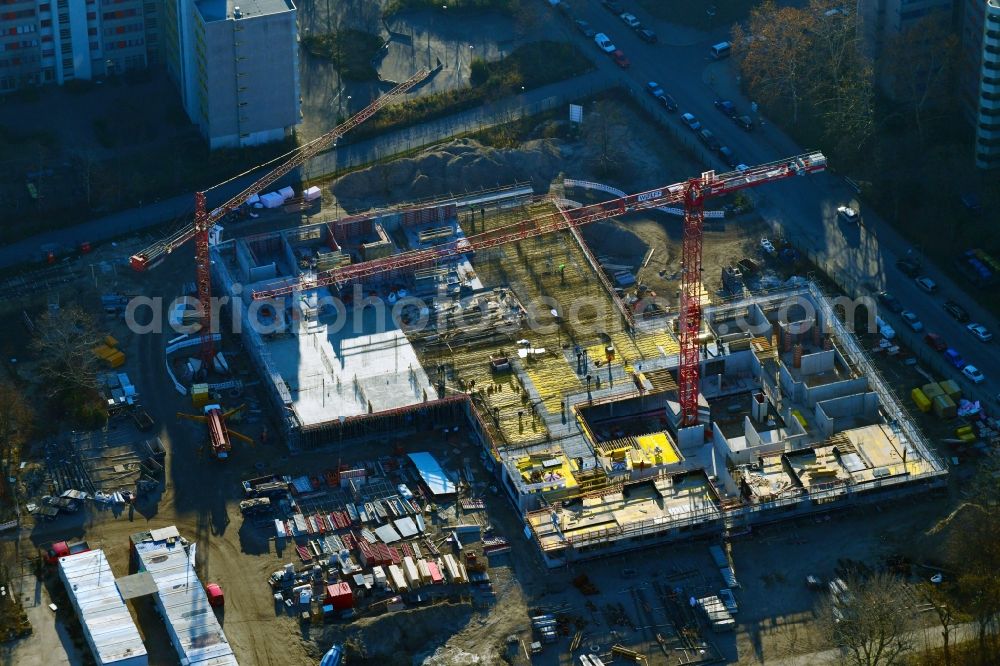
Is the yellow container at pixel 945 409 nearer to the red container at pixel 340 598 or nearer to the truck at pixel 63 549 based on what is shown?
the red container at pixel 340 598

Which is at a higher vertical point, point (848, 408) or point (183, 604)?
point (848, 408)

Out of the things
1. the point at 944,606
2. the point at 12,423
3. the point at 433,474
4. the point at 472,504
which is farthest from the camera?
the point at 12,423

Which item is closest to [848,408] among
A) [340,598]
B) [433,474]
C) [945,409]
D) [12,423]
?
[945,409]

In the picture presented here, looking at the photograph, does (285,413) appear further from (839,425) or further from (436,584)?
(839,425)

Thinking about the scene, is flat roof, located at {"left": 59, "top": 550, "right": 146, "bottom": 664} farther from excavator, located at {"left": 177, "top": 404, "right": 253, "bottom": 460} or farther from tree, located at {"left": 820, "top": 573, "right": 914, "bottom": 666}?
tree, located at {"left": 820, "top": 573, "right": 914, "bottom": 666}

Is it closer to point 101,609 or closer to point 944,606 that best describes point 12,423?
point 101,609

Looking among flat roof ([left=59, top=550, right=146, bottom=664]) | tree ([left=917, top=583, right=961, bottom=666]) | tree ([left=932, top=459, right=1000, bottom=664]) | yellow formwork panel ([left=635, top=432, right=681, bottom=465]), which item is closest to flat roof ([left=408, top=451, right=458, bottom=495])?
yellow formwork panel ([left=635, top=432, right=681, bottom=465])

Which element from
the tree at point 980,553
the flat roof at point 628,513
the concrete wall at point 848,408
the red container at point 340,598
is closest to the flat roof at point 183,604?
the red container at point 340,598
